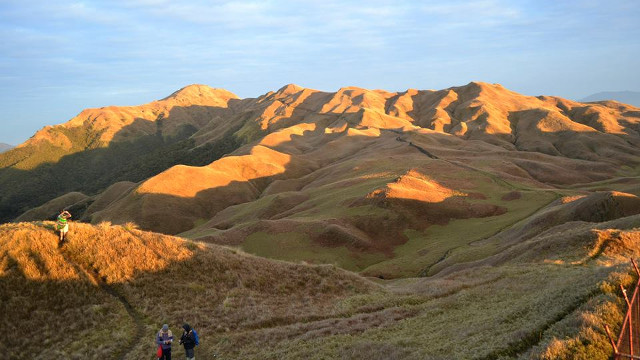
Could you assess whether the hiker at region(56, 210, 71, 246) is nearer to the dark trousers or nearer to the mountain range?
the mountain range

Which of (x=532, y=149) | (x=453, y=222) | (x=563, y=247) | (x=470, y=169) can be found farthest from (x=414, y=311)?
(x=532, y=149)

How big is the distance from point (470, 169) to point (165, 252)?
86175 millimetres

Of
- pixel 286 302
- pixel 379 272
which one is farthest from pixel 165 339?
pixel 379 272

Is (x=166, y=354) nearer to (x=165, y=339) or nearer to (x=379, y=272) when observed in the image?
(x=165, y=339)

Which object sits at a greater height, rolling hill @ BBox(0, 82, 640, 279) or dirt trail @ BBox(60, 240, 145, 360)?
dirt trail @ BBox(60, 240, 145, 360)

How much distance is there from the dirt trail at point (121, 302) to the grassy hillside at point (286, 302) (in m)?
0.10

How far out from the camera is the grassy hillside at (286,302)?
16453 millimetres

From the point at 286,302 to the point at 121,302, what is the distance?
11.5 metres

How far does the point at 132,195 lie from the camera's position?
12494cm

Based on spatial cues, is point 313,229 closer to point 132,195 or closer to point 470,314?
point 470,314

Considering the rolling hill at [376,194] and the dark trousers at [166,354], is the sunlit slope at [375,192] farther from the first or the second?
the dark trousers at [166,354]

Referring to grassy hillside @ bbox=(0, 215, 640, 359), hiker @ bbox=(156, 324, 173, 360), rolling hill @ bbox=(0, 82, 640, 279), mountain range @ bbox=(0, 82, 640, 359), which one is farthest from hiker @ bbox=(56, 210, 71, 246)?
rolling hill @ bbox=(0, 82, 640, 279)

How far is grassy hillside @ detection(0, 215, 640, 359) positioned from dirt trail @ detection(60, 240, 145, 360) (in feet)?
0.33

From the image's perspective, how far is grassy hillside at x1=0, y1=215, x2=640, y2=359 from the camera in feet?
54.0
